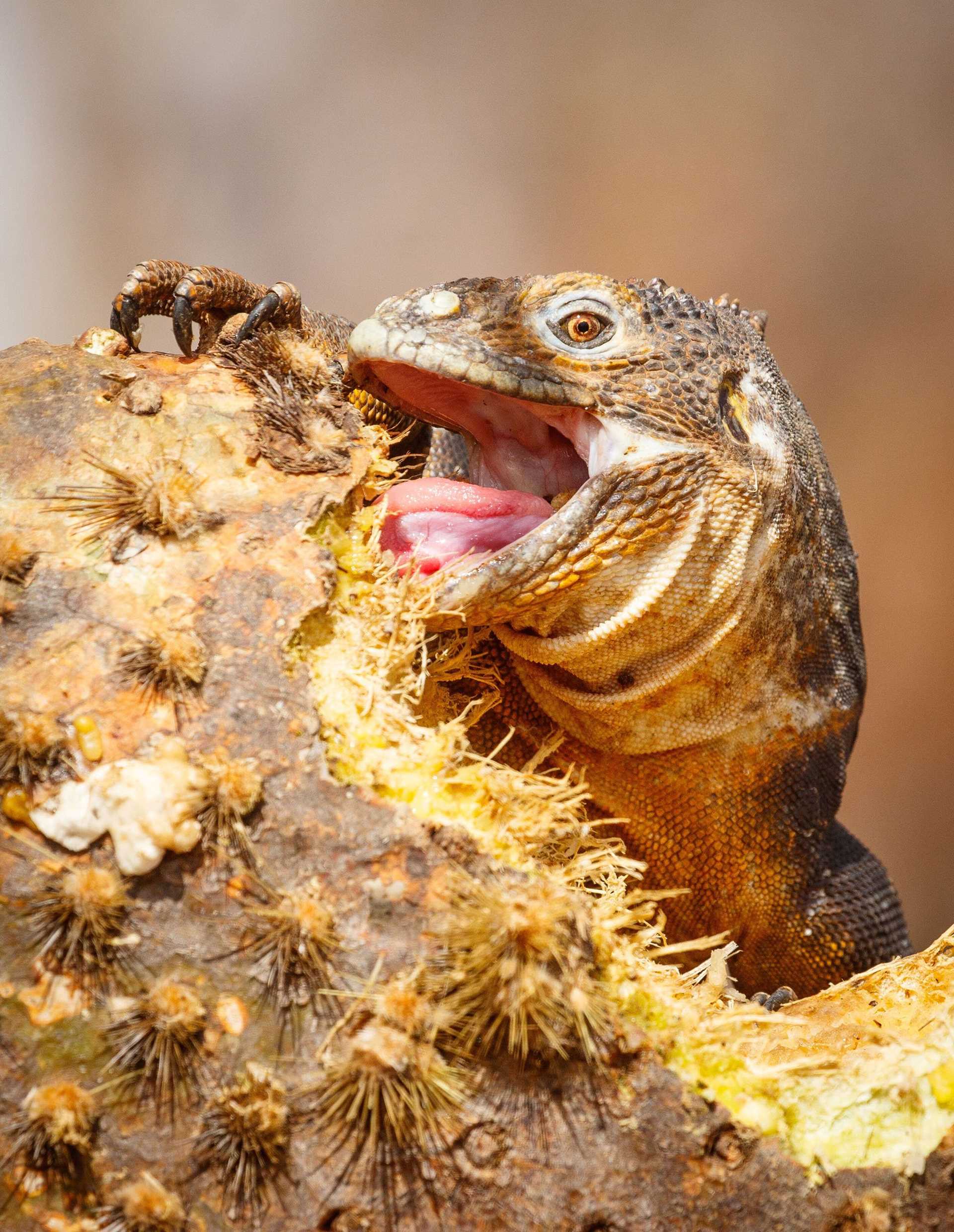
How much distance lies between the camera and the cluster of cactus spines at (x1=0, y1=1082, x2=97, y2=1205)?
1388mm

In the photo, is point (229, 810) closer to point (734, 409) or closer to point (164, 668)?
point (164, 668)

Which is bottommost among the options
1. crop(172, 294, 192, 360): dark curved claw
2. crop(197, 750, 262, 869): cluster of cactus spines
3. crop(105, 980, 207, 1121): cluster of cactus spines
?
crop(105, 980, 207, 1121): cluster of cactus spines

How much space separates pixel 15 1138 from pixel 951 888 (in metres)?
4.89

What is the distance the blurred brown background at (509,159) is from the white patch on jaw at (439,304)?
2456 millimetres

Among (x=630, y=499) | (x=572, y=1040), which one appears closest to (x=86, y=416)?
(x=630, y=499)

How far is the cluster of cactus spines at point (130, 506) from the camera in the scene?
5.40ft

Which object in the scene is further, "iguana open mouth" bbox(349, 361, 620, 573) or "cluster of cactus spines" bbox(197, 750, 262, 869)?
"iguana open mouth" bbox(349, 361, 620, 573)

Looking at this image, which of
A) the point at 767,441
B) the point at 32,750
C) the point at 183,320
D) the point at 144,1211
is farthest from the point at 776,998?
the point at 183,320

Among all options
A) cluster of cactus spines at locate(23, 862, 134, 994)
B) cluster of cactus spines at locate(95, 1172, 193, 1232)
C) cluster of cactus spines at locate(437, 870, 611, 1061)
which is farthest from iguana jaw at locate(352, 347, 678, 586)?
cluster of cactus spines at locate(95, 1172, 193, 1232)

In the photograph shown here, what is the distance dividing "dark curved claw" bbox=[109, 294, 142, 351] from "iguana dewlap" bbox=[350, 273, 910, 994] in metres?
0.56

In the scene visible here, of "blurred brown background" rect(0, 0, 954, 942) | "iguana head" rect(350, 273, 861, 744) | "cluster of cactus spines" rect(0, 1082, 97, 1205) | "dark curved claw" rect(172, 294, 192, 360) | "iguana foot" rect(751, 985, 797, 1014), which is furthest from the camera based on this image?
"blurred brown background" rect(0, 0, 954, 942)

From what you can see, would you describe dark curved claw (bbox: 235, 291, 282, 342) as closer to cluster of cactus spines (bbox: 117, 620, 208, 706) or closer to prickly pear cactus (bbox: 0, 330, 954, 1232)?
prickly pear cactus (bbox: 0, 330, 954, 1232)

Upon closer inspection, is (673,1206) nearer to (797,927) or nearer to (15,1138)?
(15,1138)

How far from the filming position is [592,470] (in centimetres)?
211
